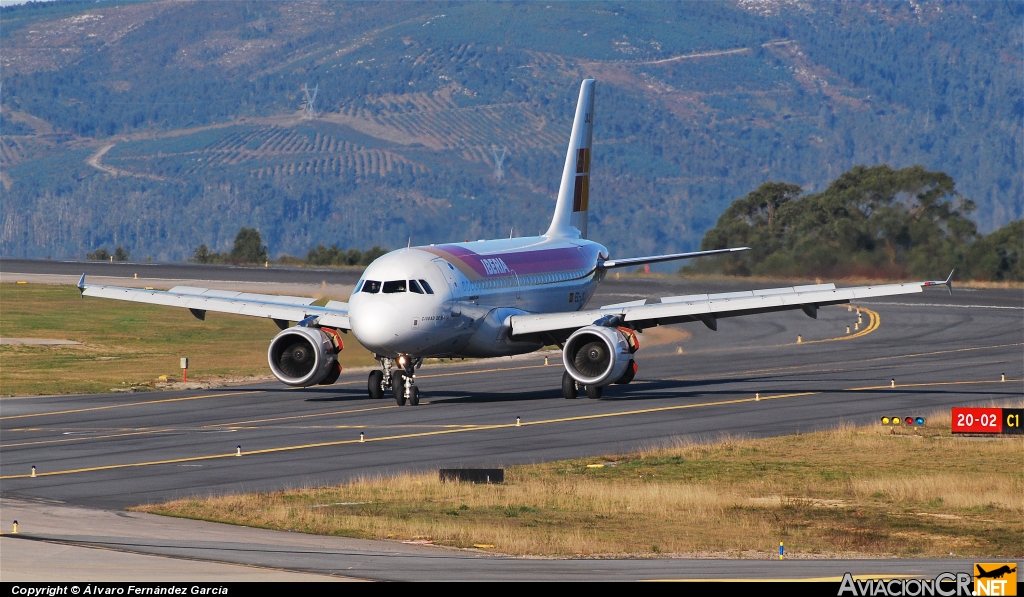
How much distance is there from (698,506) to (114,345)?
1957 inches

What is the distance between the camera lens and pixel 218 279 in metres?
112

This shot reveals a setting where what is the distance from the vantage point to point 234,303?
52000mm

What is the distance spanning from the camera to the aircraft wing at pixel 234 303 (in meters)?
51.1

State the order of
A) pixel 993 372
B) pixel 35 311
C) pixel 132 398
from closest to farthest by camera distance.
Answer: pixel 132 398
pixel 993 372
pixel 35 311

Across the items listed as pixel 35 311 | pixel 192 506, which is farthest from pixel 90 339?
pixel 192 506

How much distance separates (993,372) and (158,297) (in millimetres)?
30301

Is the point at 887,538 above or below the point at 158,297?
below

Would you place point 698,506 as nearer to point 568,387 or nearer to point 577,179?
point 568,387

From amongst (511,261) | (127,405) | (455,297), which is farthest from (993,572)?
(127,405)

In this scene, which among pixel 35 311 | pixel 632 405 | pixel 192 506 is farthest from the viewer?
pixel 35 311

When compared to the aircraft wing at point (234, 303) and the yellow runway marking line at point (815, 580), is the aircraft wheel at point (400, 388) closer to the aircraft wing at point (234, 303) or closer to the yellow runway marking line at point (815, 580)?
the aircraft wing at point (234, 303)

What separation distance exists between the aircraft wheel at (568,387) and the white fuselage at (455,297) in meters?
2.34

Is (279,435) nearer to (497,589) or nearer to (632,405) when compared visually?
(632,405)

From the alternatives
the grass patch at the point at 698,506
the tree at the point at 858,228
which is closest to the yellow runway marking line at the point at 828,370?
the grass patch at the point at 698,506
